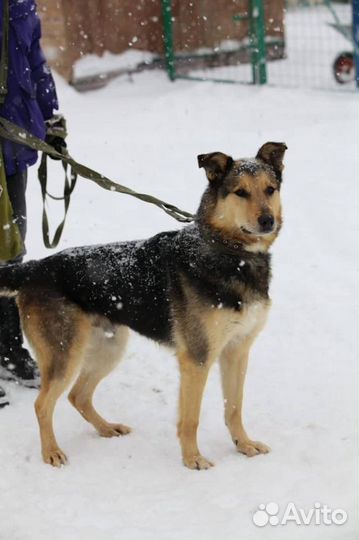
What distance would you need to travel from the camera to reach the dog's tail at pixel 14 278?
438 centimetres

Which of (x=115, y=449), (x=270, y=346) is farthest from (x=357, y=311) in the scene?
(x=115, y=449)

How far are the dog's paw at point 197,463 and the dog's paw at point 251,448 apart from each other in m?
0.21

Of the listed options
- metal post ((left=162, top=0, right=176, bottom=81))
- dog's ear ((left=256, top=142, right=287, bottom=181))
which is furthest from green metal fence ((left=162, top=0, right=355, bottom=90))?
dog's ear ((left=256, top=142, right=287, bottom=181))

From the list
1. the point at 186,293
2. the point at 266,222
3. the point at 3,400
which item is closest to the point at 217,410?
the point at 186,293

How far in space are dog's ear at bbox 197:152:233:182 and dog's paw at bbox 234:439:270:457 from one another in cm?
147

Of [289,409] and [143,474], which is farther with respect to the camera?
[289,409]

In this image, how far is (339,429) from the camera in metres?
4.45

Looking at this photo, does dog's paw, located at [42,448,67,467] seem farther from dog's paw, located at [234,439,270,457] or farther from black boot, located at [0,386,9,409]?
dog's paw, located at [234,439,270,457]

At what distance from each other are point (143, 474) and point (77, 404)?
70 cm

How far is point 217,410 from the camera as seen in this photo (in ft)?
15.9

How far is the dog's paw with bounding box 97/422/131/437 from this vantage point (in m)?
4.64

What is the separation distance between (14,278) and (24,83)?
3.98 feet

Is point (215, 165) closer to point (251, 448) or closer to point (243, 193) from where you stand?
point (243, 193)

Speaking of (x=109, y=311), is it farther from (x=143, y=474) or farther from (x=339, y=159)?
(x=339, y=159)
